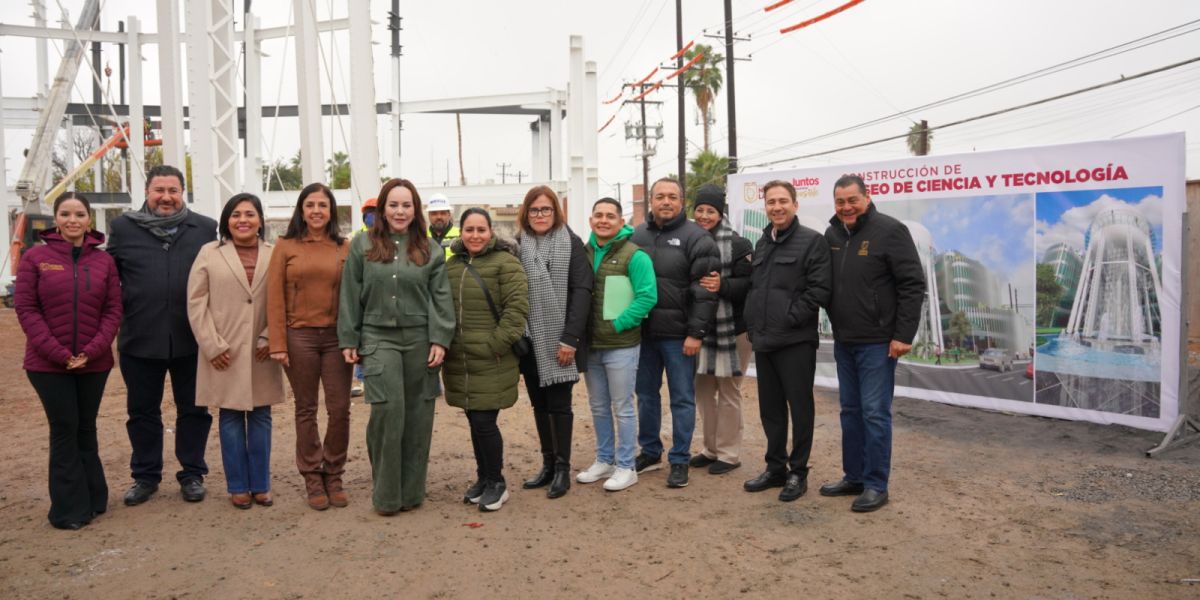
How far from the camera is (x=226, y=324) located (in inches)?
189

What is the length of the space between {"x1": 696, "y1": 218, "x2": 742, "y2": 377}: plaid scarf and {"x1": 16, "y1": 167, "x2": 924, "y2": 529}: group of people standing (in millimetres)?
202

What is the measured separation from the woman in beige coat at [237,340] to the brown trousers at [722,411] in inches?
109

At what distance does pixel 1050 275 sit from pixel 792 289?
3.27 m

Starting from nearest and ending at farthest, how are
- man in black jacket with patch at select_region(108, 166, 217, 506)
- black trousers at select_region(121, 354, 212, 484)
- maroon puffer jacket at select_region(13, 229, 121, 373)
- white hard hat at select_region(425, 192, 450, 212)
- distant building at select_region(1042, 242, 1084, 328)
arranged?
maroon puffer jacket at select_region(13, 229, 121, 373) → man in black jacket with patch at select_region(108, 166, 217, 506) → black trousers at select_region(121, 354, 212, 484) → white hard hat at select_region(425, 192, 450, 212) → distant building at select_region(1042, 242, 1084, 328)

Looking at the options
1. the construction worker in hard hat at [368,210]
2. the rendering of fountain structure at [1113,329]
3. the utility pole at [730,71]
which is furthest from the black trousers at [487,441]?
the utility pole at [730,71]

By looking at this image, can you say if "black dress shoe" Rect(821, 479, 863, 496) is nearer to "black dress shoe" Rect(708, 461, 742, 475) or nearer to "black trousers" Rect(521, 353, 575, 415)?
"black dress shoe" Rect(708, 461, 742, 475)

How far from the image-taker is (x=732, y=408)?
5.71 m

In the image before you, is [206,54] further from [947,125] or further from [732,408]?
[947,125]

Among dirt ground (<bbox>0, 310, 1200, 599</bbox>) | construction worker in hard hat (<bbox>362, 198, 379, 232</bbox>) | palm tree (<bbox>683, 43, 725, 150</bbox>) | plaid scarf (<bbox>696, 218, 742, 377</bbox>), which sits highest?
palm tree (<bbox>683, 43, 725, 150</bbox>)

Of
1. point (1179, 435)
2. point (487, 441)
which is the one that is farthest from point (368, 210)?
point (1179, 435)

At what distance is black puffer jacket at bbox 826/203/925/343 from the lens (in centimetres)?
474

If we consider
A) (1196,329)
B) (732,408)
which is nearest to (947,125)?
(1196,329)

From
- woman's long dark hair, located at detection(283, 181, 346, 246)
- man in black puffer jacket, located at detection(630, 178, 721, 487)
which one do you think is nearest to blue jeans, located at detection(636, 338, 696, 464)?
man in black puffer jacket, located at detection(630, 178, 721, 487)

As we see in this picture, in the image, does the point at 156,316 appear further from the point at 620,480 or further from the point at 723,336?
the point at 723,336
